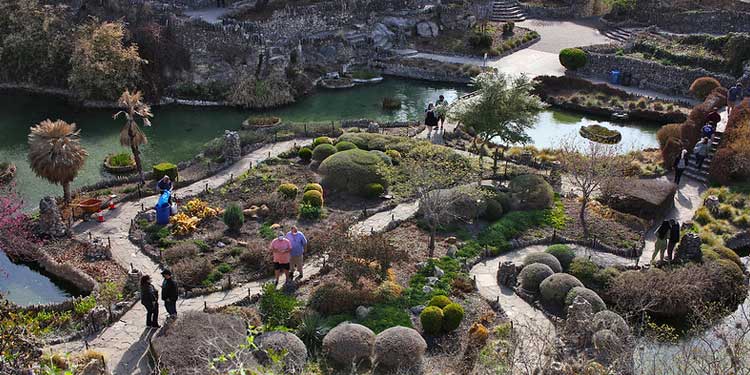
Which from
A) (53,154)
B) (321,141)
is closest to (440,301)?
(321,141)

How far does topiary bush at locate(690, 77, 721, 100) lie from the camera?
42.7m

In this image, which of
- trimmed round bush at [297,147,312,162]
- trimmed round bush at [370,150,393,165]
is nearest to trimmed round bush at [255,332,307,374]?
trimmed round bush at [370,150,393,165]

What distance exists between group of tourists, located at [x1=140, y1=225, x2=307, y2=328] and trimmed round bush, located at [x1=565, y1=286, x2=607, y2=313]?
28.1ft

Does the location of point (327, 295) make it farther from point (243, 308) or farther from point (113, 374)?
point (113, 374)

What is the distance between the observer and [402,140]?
34.2 meters

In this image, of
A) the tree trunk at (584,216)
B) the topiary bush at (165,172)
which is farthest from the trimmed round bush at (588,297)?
the topiary bush at (165,172)

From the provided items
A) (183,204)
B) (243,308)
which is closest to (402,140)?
(183,204)

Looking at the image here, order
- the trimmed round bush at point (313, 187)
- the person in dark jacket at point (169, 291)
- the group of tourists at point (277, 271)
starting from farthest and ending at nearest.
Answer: the trimmed round bush at point (313, 187), the person in dark jacket at point (169, 291), the group of tourists at point (277, 271)

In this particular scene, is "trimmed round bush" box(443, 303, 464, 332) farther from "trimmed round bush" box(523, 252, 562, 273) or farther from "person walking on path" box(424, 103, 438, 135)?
"person walking on path" box(424, 103, 438, 135)

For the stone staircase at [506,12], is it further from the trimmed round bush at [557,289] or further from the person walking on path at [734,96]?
the trimmed round bush at [557,289]

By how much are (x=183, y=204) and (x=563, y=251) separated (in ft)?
50.2

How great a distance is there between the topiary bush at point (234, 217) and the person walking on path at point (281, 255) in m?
4.04

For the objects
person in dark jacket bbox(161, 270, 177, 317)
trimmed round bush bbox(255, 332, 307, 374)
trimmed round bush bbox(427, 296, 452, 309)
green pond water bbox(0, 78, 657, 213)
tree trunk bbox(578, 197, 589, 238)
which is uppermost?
person in dark jacket bbox(161, 270, 177, 317)

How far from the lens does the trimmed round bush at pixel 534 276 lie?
22203 millimetres
